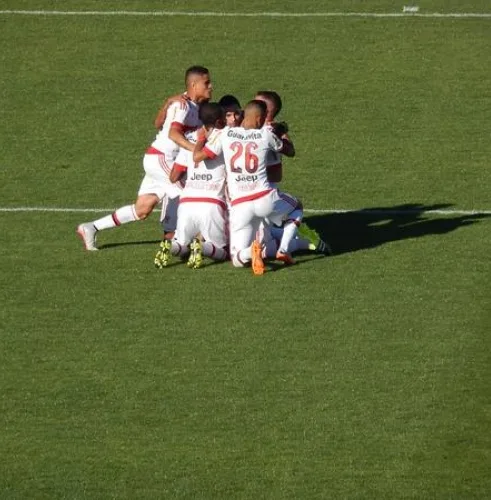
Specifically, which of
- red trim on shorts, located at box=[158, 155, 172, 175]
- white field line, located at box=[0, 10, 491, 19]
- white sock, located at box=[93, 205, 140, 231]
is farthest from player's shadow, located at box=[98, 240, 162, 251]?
white field line, located at box=[0, 10, 491, 19]

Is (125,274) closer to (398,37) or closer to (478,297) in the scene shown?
(478,297)

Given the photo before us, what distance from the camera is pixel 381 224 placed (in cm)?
1991

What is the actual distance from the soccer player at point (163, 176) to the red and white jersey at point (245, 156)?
0.72 metres

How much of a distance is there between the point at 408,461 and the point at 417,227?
19.8ft

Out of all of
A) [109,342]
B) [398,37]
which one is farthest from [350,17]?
[109,342]

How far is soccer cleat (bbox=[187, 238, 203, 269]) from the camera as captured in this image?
18125mm

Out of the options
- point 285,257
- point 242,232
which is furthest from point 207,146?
point 285,257

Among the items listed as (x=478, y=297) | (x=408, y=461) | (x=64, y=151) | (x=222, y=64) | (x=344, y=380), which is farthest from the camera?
(x=222, y=64)

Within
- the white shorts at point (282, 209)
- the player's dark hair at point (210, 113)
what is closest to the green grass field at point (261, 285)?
the white shorts at point (282, 209)

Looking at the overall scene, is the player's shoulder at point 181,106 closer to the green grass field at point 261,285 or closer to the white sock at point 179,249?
the white sock at point 179,249

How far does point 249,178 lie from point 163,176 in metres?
1.36

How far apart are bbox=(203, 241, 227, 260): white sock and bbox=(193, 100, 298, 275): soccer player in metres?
0.22

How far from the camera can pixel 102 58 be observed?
83.9 feet

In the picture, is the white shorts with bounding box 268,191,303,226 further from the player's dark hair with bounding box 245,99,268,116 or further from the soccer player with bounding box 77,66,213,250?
the soccer player with bounding box 77,66,213,250
